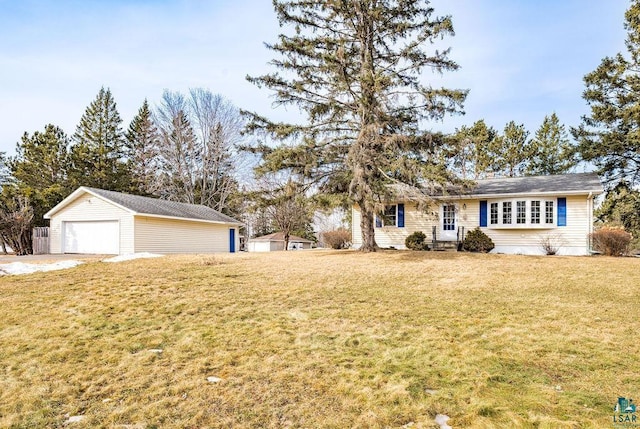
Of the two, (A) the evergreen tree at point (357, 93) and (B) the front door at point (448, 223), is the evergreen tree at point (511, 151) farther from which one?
(A) the evergreen tree at point (357, 93)

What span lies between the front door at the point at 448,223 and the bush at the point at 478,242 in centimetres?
100

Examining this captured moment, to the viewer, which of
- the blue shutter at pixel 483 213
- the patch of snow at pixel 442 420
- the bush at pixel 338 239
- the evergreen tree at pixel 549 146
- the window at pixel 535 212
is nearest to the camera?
the patch of snow at pixel 442 420

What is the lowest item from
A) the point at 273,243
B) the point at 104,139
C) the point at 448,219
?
the point at 273,243

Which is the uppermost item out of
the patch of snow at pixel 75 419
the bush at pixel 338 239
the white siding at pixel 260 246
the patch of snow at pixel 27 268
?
the bush at pixel 338 239

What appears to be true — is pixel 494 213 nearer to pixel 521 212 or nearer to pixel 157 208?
pixel 521 212

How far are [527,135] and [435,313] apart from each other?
2787 centimetres

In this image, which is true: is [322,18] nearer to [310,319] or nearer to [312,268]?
[312,268]

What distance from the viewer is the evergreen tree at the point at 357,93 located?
13.8m

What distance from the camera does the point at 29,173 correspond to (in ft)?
101

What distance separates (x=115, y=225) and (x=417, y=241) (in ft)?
49.9

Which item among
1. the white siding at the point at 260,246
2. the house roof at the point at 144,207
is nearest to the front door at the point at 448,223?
the house roof at the point at 144,207

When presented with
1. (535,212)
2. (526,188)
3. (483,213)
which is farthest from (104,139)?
(535,212)

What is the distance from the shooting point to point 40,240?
20.6m

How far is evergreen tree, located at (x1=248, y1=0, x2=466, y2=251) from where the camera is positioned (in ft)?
45.4
